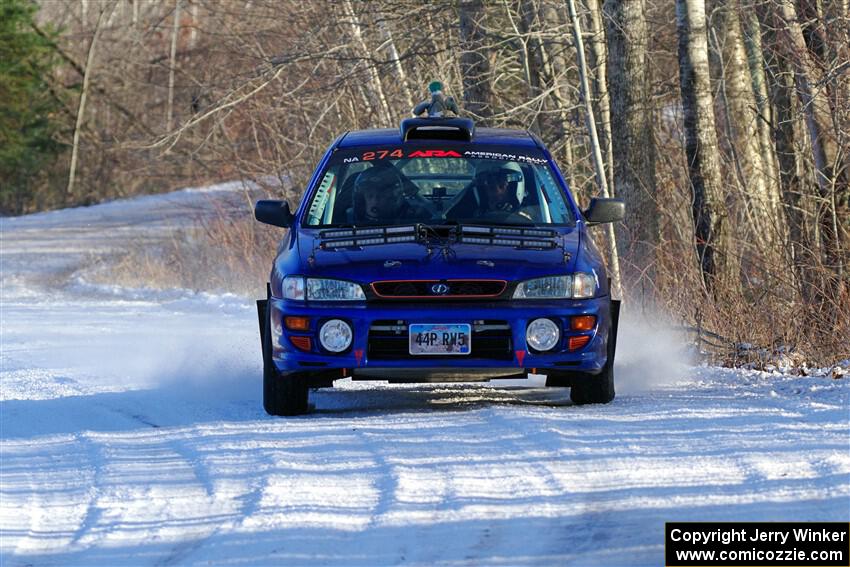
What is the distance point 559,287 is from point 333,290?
1262mm

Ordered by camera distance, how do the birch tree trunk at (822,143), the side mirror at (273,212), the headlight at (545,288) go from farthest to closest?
the birch tree trunk at (822,143) → the side mirror at (273,212) → the headlight at (545,288)

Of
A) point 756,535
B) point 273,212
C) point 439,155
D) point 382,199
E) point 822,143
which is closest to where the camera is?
point 756,535

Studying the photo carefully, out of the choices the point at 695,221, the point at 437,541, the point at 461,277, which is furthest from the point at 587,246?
the point at 695,221

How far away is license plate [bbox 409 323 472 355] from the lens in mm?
8648

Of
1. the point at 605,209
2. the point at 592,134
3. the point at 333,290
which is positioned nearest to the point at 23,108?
the point at 592,134

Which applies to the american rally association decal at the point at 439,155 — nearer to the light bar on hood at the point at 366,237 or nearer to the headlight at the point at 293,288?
the light bar on hood at the point at 366,237

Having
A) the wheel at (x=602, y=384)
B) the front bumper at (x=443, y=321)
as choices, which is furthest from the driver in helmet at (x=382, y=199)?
the wheel at (x=602, y=384)

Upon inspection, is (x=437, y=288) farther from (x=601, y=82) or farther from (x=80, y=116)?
(x=80, y=116)

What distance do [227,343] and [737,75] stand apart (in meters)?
8.38

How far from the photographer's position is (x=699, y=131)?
15.4 metres

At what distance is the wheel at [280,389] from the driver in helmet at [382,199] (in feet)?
3.41

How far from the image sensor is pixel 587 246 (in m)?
9.47

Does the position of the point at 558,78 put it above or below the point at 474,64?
below

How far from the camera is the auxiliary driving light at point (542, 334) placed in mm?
8734
